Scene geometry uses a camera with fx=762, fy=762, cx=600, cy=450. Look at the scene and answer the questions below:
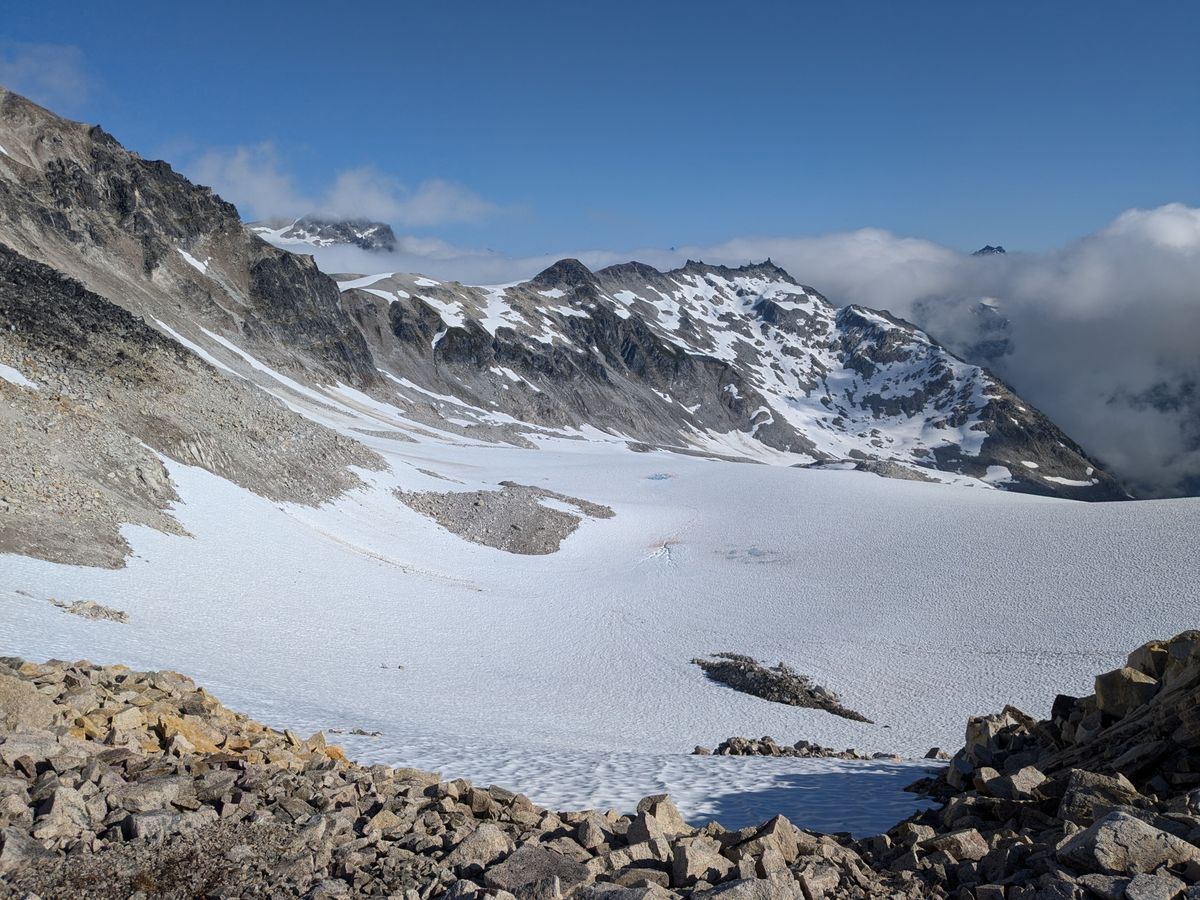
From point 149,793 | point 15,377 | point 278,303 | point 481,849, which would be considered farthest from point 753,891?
point 278,303

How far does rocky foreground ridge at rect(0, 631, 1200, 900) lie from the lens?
5.91 m

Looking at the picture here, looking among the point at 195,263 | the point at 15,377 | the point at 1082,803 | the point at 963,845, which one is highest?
the point at 195,263

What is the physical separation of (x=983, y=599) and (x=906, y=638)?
14.7ft

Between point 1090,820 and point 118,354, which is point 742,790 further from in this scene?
point 118,354

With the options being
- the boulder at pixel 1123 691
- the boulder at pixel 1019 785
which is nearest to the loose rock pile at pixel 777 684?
the boulder at pixel 1123 691

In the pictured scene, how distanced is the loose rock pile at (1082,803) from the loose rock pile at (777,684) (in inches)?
379

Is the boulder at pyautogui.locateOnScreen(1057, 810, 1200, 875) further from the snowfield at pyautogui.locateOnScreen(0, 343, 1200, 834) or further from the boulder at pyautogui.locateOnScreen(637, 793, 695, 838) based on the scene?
the snowfield at pyautogui.locateOnScreen(0, 343, 1200, 834)

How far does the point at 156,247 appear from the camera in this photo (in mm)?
91438

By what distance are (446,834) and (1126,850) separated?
18.4ft

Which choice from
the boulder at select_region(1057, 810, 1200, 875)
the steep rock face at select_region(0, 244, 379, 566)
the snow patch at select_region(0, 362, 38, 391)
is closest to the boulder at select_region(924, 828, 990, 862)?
the boulder at select_region(1057, 810, 1200, 875)

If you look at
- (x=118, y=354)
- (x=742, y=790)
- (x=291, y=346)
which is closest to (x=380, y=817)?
(x=742, y=790)

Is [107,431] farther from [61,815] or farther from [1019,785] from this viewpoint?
[1019,785]

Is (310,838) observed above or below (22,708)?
below

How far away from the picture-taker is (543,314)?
19575cm
